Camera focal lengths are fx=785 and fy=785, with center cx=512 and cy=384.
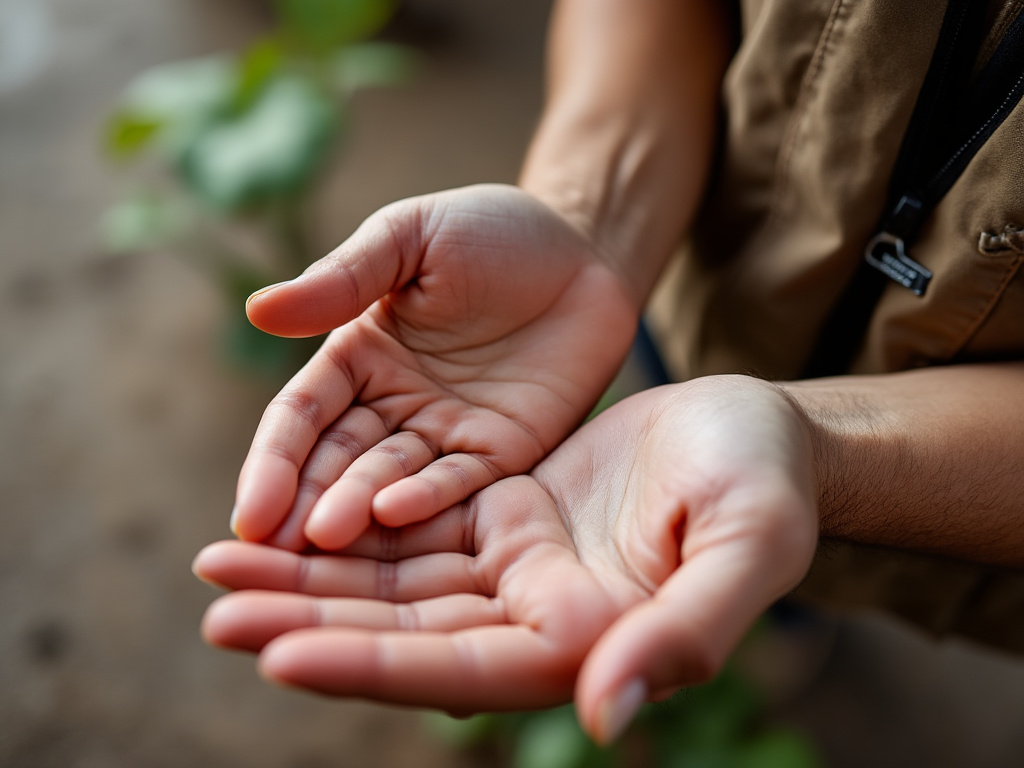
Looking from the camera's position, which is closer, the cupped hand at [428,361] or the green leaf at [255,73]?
the cupped hand at [428,361]

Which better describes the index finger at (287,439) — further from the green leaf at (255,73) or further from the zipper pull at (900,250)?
the green leaf at (255,73)

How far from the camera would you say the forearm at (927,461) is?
0.71 meters

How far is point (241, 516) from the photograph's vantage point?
62 cm

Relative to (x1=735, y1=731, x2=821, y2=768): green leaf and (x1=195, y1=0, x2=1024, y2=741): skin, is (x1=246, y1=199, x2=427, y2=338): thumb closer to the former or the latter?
(x1=195, y1=0, x2=1024, y2=741): skin

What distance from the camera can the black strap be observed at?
2.15 feet

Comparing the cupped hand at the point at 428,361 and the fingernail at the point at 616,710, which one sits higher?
the cupped hand at the point at 428,361

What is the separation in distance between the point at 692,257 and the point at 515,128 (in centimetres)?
149

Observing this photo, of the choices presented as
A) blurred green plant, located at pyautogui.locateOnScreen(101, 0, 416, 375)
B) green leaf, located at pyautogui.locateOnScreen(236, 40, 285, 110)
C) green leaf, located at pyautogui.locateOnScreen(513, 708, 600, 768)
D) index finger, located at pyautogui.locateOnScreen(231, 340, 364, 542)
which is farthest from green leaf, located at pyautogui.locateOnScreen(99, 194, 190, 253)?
green leaf, located at pyautogui.locateOnScreen(513, 708, 600, 768)

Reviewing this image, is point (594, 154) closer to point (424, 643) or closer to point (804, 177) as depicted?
point (804, 177)

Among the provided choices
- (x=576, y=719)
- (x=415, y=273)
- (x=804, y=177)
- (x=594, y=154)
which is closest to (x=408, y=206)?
(x=415, y=273)

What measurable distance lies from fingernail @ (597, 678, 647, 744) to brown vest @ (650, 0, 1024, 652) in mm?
335

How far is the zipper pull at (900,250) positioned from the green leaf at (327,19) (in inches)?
54.1

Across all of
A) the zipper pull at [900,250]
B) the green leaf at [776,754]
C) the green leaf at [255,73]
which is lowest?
the green leaf at [776,754]

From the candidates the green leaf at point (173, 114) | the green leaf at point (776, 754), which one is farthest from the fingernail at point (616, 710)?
the green leaf at point (173, 114)
